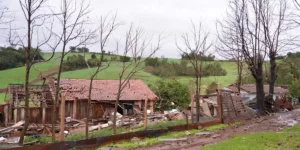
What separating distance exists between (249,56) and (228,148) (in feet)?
57.6

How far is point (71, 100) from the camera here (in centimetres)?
3634

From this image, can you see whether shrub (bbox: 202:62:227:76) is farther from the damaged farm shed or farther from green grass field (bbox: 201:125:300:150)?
green grass field (bbox: 201:125:300:150)

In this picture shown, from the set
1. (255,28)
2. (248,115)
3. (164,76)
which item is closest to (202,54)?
(248,115)

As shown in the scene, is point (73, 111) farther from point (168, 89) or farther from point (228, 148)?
point (228, 148)

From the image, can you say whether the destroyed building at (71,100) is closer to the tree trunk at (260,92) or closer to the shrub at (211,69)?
the shrub at (211,69)

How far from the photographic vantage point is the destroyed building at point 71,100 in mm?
33219

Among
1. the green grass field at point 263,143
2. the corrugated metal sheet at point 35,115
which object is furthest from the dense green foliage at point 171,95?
the green grass field at point 263,143

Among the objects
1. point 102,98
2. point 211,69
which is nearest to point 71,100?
point 102,98

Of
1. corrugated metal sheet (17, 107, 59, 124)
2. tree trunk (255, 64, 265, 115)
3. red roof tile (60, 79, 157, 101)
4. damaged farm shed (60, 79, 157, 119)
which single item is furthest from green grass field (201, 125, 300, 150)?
red roof tile (60, 79, 157, 101)

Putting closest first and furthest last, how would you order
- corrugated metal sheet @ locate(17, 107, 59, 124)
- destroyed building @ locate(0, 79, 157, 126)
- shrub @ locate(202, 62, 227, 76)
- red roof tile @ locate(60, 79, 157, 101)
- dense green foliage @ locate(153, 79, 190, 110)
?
1. shrub @ locate(202, 62, 227, 76)
2. destroyed building @ locate(0, 79, 157, 126)
3. corrugated metal sheet @ locate(17, 107, 59, 124)
4. red roof tile @ locate(60, 79, 157, 101)
5. dense green foliage @ locate(153, 79, 190, 110)

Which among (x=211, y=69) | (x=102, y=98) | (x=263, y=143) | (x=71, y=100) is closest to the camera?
(x=263, y=143)

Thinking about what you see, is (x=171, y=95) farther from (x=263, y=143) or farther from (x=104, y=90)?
(x=263, y=143)

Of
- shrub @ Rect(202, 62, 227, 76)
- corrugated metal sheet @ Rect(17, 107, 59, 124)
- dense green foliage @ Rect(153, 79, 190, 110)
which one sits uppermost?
shrub @ Rect(202, 62, 227, 76)

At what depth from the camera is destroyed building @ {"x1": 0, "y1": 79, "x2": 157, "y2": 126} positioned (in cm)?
3322
